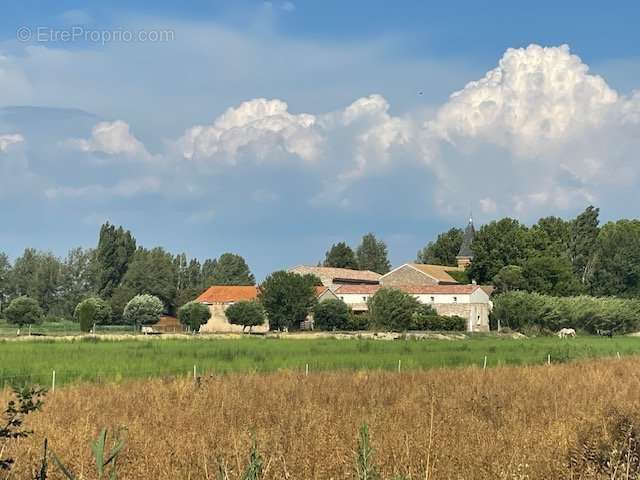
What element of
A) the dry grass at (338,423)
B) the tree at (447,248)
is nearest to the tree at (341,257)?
the tree at (447,248)

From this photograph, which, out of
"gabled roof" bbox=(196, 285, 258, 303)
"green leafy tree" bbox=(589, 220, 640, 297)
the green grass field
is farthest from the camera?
"green leafy tree" bbox=(589, 220, 640, 297)

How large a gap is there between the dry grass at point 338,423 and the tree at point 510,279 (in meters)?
70.1

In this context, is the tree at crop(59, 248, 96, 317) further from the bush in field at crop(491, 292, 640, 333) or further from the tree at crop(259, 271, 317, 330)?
the bush in field at crop(491, 292, 640, 333)

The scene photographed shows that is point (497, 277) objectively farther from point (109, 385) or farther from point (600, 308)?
point (109, 385)

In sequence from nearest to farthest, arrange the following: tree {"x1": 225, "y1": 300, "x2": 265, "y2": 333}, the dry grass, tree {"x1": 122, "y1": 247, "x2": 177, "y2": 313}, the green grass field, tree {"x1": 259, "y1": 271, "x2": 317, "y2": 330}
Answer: the dry grass
the green grass field
tree {"x1": 259, "y1": 271, "x2": 317, "y2": 330}
tree {"x1": 225, "y1": 300, "x2": 265, "y2": 333}
tree {"x1": 122, "y1": 247, "x2": 177, "y2": 313}

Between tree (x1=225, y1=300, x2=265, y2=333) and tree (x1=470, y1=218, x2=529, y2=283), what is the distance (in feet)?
110

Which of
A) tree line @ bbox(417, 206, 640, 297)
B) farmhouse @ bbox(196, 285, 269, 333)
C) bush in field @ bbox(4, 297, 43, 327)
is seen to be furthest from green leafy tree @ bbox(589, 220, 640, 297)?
bush in field @ bbox(4, 297, 43, 327)

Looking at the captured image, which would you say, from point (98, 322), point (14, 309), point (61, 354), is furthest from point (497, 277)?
point (61, 354)

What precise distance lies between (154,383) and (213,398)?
139 inches

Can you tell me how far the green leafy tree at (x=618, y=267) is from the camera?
10331 centimetres

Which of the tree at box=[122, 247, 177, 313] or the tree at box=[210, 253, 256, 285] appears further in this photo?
the tree at box=[210, 253, 256, 285]

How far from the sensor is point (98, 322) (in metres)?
82.7

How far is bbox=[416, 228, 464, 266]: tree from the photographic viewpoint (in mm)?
A: 131625

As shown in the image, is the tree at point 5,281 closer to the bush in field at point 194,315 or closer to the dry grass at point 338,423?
the bush in field at point 194,315
